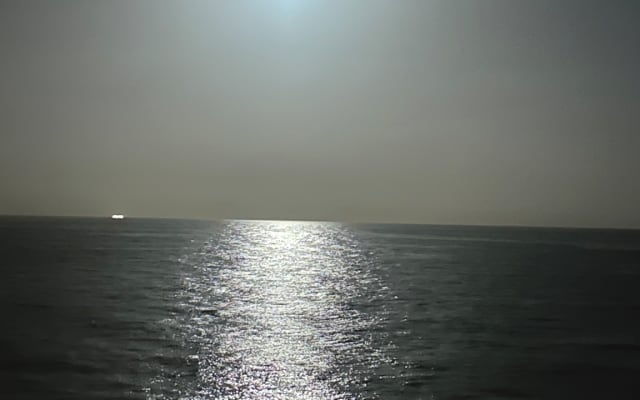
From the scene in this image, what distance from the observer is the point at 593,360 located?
29.6 metres

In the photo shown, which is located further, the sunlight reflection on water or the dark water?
the dark water

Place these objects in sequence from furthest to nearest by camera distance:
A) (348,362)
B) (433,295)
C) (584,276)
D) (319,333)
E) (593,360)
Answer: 1. (584,276)
2. (433,295)
3. (319,333)
4. (593,360)
5. (348,362)

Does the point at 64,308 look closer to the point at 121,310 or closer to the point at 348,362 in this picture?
the point at 121,310

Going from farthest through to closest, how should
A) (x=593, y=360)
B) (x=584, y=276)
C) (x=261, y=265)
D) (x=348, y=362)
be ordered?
(x=261, y=265) → (x=584, y=276) → (x=593, y=360) → (x=348, y=362)

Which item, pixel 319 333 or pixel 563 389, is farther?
pixel 319 333

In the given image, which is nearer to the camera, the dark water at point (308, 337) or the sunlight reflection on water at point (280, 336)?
the sunlight reflection on water at point (280, 336)

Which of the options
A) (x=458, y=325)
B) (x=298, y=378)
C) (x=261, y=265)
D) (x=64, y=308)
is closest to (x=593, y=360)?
(x=458, y=325)

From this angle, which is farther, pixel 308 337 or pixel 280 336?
pixel 280 336

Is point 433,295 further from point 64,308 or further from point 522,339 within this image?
point 64,308

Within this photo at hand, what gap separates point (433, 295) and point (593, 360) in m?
23.3

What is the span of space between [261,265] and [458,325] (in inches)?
1944

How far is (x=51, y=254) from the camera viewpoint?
Result: 8512 cm

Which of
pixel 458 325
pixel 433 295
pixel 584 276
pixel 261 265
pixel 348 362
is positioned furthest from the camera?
pixel 261 265

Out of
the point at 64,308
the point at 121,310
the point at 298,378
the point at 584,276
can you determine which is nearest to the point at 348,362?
the point at 298,378
